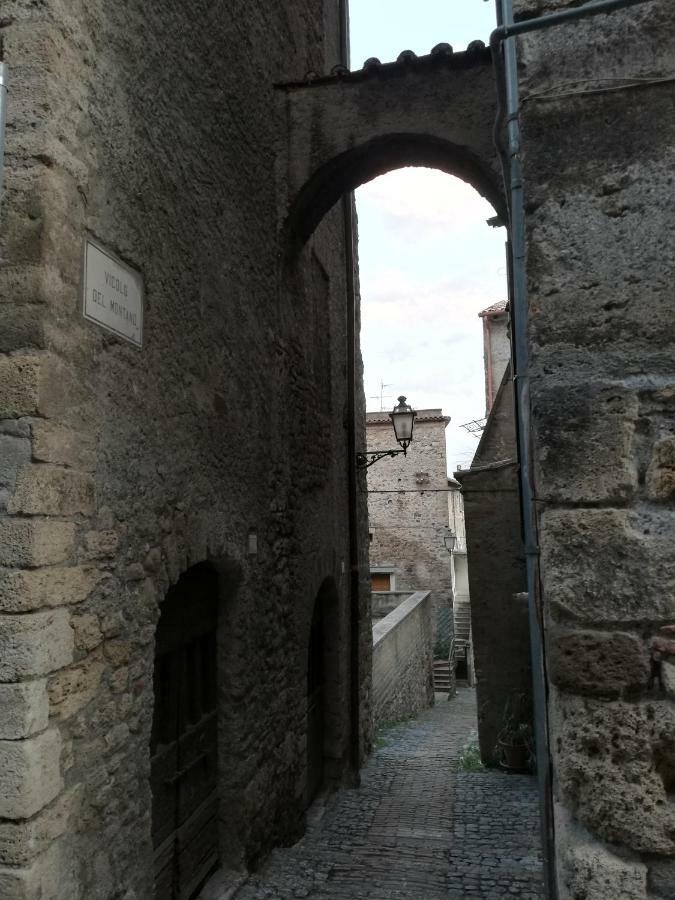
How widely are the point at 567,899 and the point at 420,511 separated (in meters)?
22.3

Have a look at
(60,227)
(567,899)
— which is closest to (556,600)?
(567,899)

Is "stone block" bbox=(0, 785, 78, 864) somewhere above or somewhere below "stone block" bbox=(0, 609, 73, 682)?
below

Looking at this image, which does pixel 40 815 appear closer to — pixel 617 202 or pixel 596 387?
pixel 596 387

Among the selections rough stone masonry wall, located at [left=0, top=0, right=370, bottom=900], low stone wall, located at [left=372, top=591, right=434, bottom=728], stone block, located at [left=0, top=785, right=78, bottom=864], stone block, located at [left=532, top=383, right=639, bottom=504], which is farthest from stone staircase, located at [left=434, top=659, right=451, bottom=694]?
stone block, located at [left=532, top=383, right=639, bottom=504]

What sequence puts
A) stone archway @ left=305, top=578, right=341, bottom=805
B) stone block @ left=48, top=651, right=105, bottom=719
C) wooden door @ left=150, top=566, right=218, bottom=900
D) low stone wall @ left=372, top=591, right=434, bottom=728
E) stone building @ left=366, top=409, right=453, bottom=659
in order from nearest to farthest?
stone block @ left=48, top=651, right=105, bottom=719 < wooden door @ left=150, top=566, right=218, bottom=900 < stone archway @ left=305, top=578, right=341, bottom=805 < low stone wall @ left=372, top=591, right=434, bottom=728 < stone building @ left=366, top=409, right=453, bottom=659

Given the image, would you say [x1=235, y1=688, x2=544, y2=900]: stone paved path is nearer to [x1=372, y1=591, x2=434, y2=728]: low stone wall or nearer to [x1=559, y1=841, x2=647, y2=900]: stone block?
[x1=372, y1=591, x2=434, y2=728]: low stone wall

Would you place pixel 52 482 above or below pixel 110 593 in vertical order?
above

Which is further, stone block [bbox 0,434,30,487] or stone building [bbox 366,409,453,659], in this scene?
stone building [bbox 366,409,453,659]

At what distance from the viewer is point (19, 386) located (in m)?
2.43

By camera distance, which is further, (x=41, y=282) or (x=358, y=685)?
(x=358, y=685)

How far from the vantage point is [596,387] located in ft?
5.13

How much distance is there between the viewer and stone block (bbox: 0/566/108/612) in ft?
7.70

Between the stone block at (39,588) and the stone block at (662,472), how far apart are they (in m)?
1.92

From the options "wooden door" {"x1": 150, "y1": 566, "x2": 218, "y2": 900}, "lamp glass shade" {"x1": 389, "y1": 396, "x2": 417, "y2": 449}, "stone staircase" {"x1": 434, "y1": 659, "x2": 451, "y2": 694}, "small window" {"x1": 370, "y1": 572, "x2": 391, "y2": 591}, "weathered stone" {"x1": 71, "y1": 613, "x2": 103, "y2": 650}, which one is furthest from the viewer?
"small window" {"x1": 370, "y1": 572, "x2": 391, "y2": 591}
